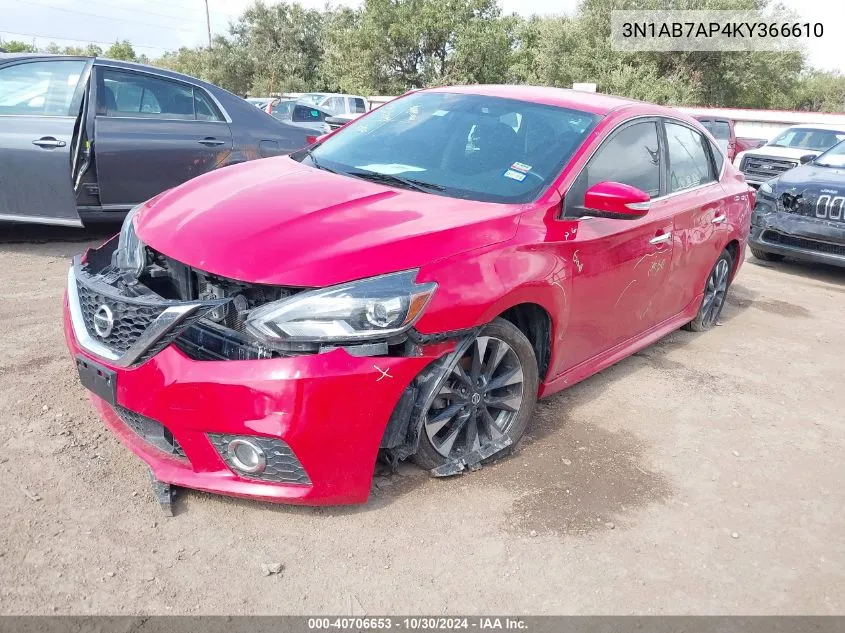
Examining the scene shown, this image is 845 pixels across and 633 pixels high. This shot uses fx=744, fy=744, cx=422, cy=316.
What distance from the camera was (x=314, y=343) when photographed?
259 centimetres

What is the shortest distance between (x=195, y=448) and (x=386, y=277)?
0.92 m

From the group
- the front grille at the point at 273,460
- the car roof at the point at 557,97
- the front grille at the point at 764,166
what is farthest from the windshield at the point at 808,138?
the front grille at the point at 273,460

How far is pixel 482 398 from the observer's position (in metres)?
3.18

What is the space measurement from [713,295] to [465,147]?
9.09 ft

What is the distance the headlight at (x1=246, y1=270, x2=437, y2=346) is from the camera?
2579 millimetres

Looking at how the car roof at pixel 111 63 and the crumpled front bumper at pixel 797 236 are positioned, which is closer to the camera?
the car roof at pixel 111 63

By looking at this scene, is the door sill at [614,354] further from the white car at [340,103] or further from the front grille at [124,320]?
the white car at [340,103]

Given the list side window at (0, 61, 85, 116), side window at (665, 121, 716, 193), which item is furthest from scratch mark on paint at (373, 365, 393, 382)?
side window at (0, 61, 85, 116)

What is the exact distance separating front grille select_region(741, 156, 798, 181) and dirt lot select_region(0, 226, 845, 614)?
35.1ft

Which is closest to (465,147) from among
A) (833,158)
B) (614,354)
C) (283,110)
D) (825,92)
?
(614,354)

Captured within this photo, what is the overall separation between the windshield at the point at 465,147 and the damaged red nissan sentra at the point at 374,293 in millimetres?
13

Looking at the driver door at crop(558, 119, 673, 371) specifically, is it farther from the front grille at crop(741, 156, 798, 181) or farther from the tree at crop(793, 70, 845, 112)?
the tree at crop(793, 70, 845, 112)

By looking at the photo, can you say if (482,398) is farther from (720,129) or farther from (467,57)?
(467,57)

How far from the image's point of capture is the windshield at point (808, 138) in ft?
48.0
